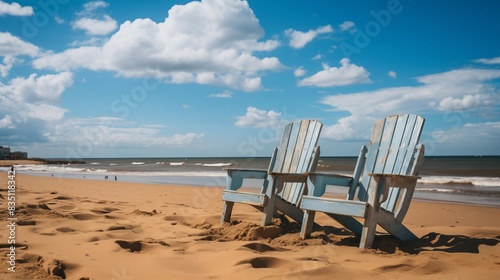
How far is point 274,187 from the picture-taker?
12.5 ft

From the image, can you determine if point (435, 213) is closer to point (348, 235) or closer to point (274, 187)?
point (348, 235)

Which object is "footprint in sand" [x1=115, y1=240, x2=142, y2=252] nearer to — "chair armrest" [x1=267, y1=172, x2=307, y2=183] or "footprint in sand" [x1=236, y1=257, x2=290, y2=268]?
"footprint in sand" [x1=236, y1=257, x2=290, y2=268]

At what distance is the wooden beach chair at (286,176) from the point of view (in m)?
3.81

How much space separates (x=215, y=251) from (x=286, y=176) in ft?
3.89

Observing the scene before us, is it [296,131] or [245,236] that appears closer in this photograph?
[245,236]

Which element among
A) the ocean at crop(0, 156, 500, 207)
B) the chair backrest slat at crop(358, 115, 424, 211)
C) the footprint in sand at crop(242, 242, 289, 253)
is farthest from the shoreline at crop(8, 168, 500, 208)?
the footprint in sand at crop(242, 242, 289, 253)

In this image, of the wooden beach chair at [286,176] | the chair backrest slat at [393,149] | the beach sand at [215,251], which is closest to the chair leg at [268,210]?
the wooden beach chair at [286,176]

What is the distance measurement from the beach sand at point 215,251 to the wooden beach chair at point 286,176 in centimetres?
22

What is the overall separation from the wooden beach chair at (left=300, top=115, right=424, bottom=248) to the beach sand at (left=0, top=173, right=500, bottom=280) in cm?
17

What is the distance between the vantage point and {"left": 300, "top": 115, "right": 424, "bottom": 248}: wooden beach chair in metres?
3.03

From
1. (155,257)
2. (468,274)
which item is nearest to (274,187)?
(155,257)

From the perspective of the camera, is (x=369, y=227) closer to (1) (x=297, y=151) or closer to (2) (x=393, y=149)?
(2) (x=393, y=149)

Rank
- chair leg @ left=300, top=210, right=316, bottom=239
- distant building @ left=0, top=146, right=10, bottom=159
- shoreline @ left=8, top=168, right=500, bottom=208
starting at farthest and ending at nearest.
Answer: distant building @ left=0, top=146, right=10, bottom=159
shoreline @ left=8, top=168, right=500, bottom=208
chair leg @ left=300, top=210, right=316, bottom=239

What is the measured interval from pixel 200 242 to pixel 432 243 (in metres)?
2.07
